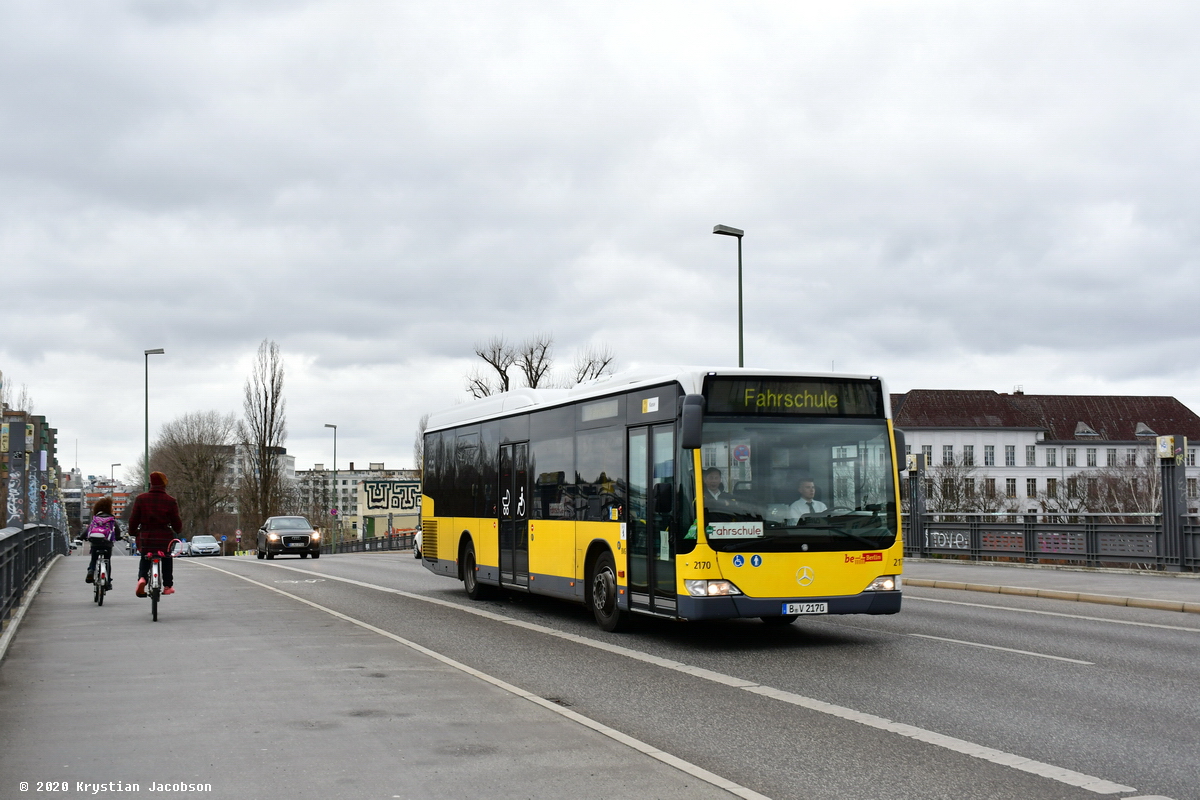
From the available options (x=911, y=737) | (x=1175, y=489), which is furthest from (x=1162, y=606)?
(x=911, y=737)

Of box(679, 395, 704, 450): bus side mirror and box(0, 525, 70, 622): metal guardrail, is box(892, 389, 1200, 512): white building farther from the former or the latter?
box(679, 395, 704, 450): bus side mirror

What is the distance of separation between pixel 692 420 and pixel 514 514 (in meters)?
5.87

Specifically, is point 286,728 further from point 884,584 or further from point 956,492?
point 956,492

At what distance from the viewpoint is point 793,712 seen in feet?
27.1

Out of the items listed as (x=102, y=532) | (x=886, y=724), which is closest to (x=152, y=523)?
(x=102, y=532)

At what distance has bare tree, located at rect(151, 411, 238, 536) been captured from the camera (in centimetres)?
9656

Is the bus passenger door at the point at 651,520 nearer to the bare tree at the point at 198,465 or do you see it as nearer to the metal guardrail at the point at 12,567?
the metal guardrail at the point at 12,567

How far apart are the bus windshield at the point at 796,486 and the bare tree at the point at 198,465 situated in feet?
295

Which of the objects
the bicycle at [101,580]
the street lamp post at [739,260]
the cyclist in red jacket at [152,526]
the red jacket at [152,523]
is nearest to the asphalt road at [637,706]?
the cyclist in red jacket at [152,526]

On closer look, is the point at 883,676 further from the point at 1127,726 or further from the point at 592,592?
the point at 592,592

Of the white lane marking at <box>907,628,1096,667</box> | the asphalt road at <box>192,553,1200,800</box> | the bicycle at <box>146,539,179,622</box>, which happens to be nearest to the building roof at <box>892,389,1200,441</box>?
the asphalt road at <box>192,553,1200,800</box>

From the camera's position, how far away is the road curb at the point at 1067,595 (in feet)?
55.2

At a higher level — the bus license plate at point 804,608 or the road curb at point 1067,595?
the bus license plate at point 804,608

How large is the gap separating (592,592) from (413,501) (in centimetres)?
7099
